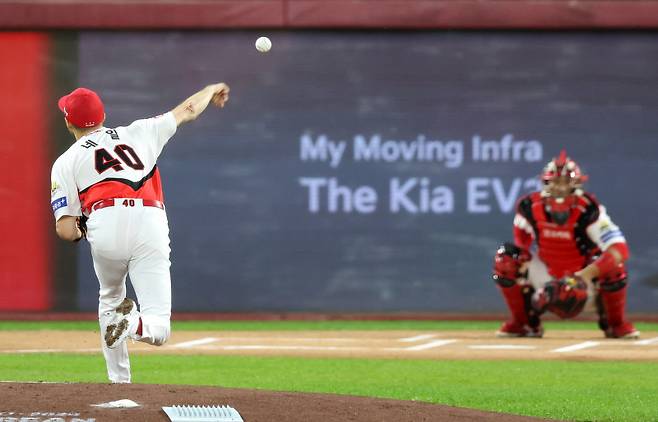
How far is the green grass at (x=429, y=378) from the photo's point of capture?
8.27 meters

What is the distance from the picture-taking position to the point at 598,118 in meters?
14.9

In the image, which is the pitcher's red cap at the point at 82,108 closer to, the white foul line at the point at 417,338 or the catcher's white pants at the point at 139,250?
the catcher's white pants at the point at 139,250

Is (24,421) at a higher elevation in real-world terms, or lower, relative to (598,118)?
lower

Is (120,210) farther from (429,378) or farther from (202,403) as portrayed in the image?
(429,378)

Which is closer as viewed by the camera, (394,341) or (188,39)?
(394,341)

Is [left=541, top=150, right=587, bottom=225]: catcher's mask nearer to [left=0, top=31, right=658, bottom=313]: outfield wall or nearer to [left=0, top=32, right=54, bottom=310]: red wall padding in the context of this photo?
[left=0, top=31, right=658, bottom=313]: outfield wall

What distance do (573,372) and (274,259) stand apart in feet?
17.8

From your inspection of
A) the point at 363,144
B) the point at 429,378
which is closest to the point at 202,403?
the point at 429,378

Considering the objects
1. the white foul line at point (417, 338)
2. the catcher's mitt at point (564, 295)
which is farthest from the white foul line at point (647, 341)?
the white foul line at point (417, 338)

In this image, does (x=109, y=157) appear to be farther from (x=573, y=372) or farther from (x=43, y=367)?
(x=573, y=372)

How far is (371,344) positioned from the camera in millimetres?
12391

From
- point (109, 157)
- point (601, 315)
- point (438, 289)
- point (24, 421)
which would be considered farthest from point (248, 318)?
point (24, 421)

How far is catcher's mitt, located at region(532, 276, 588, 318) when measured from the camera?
12391 millimetres

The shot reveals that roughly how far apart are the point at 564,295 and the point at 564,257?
413 millimetres
